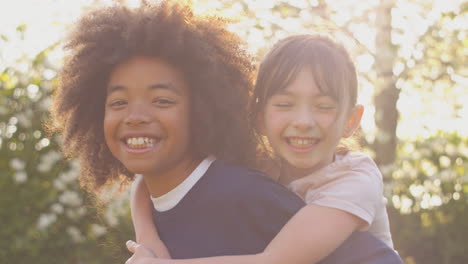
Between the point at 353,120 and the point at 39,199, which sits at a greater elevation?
the point at 353,120

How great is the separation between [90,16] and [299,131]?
84 cm

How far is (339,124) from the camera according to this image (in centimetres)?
264

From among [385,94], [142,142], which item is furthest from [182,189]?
[385,94]

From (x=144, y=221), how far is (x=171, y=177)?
0.24 metres

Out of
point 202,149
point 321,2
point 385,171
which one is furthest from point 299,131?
point 385,171

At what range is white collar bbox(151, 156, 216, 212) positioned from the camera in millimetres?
2543

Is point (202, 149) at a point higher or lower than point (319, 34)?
lower

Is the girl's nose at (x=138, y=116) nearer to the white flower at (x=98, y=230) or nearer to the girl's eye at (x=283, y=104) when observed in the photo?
the girl's eye at (x=283, y=104)

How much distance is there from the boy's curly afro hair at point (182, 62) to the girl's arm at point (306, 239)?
0.39m

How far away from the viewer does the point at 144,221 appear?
2752 millimetres

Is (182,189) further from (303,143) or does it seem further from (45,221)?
(45,221)

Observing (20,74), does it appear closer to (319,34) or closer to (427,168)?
(427,168)

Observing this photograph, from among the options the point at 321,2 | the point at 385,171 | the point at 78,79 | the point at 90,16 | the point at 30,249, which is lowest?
the point at 30,249

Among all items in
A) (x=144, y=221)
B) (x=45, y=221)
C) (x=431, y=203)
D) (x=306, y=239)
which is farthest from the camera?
(x=431, y=203)
